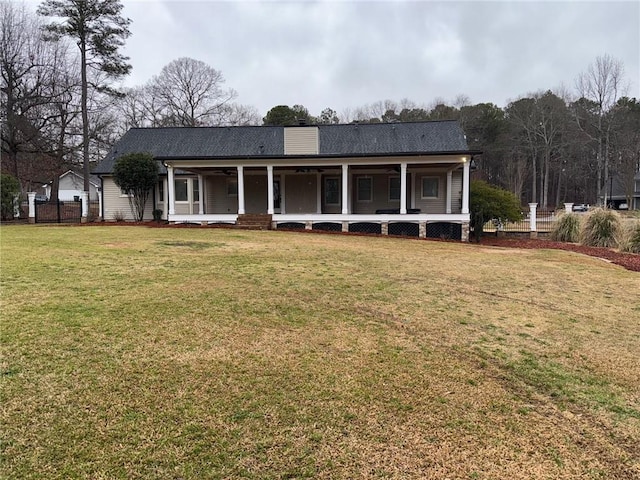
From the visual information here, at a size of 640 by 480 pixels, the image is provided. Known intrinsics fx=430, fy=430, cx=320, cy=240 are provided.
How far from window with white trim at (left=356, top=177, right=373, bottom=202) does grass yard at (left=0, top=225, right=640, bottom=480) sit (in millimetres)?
15314

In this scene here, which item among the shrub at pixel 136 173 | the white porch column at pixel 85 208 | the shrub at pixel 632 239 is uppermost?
the shrub at pixel 136 173

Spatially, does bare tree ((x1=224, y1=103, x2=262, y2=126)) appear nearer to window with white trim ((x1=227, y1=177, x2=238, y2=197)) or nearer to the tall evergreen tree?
the tall evergreen tree

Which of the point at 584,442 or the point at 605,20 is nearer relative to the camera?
the point at 584,442

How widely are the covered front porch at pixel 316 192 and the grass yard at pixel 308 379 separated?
11154 millimetres

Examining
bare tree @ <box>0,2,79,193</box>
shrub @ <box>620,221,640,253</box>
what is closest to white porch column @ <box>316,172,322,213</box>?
shrub @ <box>620,221,640,253</box>

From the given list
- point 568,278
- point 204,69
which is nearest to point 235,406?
point 568,278

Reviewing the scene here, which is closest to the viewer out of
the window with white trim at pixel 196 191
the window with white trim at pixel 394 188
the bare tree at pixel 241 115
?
the window with white trim at pixel 394 188

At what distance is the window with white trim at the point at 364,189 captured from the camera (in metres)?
22.2

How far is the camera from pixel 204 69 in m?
44.1

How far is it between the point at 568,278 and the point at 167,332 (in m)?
7.70

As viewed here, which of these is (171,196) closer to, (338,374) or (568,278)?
(568,278)

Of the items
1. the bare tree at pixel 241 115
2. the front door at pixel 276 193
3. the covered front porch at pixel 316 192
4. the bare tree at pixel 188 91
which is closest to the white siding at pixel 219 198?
the covered front porch at pixel 316 192

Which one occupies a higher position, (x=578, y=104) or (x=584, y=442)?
(x=578, y=104)

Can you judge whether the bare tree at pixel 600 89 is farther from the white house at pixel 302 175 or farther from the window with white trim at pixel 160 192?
the window with white trim at pixel 160 192
